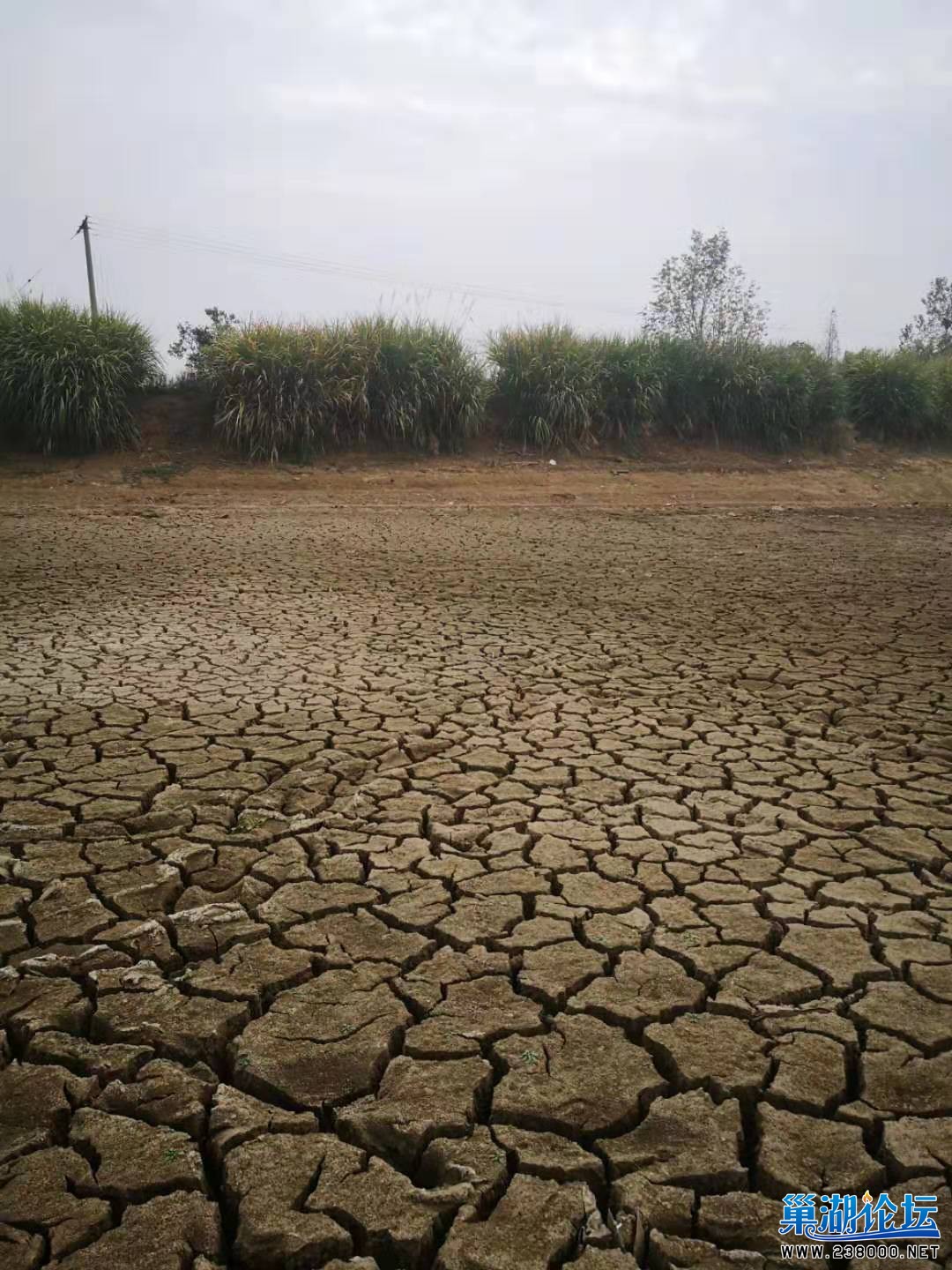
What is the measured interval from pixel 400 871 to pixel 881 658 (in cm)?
368

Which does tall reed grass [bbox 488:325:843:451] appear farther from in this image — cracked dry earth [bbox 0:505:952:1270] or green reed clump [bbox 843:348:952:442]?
cracked dry earth [bbox 0:505:952:1270]

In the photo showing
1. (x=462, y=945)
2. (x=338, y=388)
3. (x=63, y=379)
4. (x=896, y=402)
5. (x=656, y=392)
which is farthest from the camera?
(x=896, y=402)

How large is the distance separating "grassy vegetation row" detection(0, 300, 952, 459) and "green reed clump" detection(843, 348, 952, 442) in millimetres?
26

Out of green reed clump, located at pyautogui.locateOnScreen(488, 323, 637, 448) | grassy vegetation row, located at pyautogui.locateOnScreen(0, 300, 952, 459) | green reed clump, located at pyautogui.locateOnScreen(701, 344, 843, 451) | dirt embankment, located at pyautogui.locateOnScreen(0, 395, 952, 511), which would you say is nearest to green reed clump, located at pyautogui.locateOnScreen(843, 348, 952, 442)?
grassy vegetation row, located at pyautogui.locateOnScreen(0, 300, 952, 459)

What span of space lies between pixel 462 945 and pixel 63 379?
12.2 m

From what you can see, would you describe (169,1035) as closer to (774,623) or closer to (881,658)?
(881,658)

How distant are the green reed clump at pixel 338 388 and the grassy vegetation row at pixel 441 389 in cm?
2

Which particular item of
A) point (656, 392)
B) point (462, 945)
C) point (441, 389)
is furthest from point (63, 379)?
point (462, 945)

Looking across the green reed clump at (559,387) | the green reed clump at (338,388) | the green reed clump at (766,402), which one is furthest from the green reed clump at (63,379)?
the green reed clump at (766,402)

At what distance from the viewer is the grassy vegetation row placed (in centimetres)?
1333

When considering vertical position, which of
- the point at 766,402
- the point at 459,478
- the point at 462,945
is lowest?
the point at 462,945

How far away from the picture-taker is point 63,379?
1296 cm

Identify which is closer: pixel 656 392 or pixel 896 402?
pixel 656 392

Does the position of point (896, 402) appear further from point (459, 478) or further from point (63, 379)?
point (63, 379)
